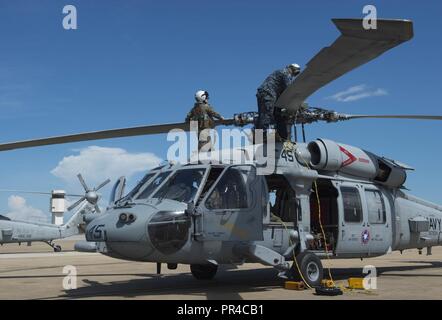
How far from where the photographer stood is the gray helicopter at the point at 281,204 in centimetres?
895

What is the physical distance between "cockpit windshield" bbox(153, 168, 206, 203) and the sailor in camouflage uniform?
101 cm

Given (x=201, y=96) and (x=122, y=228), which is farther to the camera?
(x=201, y=96)

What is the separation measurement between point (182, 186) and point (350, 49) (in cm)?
458

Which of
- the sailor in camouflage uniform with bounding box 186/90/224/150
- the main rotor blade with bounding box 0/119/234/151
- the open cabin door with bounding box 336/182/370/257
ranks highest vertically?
the sailor in camouflage uniform with bounding box 186/90/224/150

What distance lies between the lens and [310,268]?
10578 mm

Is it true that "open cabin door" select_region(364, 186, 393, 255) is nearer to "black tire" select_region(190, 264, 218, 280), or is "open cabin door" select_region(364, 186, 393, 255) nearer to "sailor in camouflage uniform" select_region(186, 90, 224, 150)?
"black tire" select_region(190, 264, 218, 280)

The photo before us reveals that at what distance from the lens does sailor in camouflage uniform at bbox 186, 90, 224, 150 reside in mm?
Result: 10797

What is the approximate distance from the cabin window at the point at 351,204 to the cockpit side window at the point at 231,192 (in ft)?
9.69

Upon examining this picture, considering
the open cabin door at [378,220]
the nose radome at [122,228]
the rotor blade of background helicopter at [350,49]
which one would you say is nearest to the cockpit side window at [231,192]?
the nose radome at [122,228]

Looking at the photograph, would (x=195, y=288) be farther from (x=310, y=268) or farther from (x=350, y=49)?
(x=350, y=49)

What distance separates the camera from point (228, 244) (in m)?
9.91

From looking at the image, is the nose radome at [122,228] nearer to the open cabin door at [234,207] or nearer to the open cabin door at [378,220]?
the open cabin door at [234,207]

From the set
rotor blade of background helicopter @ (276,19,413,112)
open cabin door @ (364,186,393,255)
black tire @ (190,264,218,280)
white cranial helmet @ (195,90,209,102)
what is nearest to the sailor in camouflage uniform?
Answer: white cranial helmet @ (195,90,209,102)

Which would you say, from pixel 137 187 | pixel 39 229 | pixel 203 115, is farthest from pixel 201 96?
pixel 39 229
